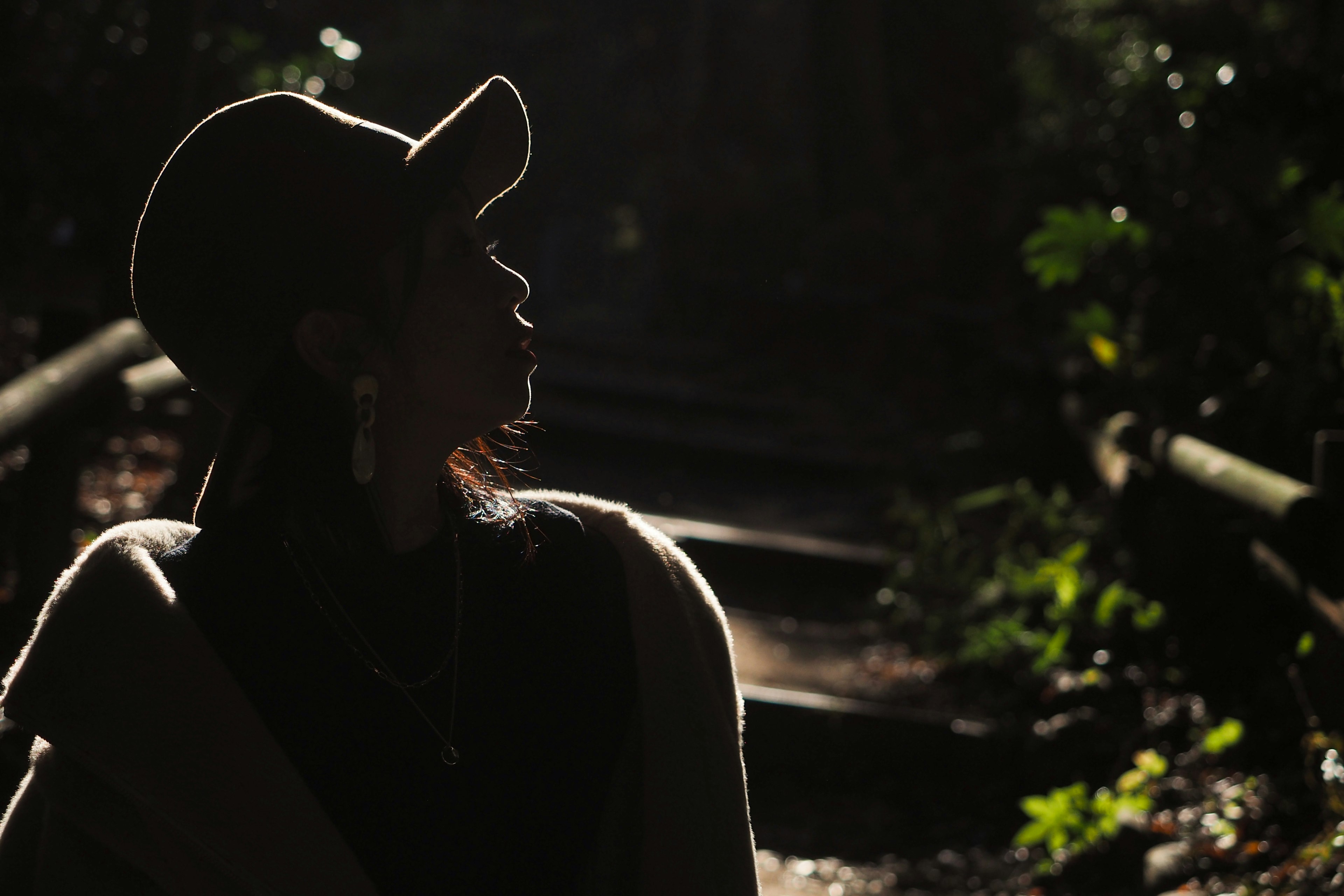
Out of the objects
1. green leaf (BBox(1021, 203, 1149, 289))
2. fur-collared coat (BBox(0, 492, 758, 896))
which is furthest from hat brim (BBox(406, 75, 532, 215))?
green leaf (BBox(1021, 203, 1149, 289))

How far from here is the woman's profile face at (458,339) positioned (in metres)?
1.37

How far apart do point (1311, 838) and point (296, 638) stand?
2874 mm

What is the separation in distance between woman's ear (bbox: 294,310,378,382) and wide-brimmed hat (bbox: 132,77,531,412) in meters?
0.01

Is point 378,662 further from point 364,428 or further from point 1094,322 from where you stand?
point 1094,322

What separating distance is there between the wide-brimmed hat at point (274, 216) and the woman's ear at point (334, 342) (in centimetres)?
1

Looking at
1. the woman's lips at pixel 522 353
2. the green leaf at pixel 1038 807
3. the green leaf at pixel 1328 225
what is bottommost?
the woman's lips at pixel 522 353

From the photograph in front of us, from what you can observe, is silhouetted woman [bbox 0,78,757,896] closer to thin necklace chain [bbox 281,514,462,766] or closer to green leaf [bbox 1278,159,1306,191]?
thin necklace chain [bbox 281,514,462,766]

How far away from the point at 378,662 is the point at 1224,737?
3.15 metres

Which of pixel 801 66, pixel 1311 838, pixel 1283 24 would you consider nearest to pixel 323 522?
pixel 1311 838

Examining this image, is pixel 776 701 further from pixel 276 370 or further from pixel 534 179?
pixel 534 179

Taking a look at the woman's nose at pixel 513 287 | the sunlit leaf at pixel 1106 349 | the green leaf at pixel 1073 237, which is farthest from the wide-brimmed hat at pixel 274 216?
the sunlit leaf at pixel 1106 349

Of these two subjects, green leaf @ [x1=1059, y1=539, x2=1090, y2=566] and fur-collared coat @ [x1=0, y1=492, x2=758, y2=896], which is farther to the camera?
green leaf @ [x1=1059, y1=539, x2=1090, y2=566]

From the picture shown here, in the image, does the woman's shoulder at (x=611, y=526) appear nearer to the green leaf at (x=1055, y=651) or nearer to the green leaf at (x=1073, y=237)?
the green leaf at (x=1055, y=651)

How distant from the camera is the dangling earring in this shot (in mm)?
1325
